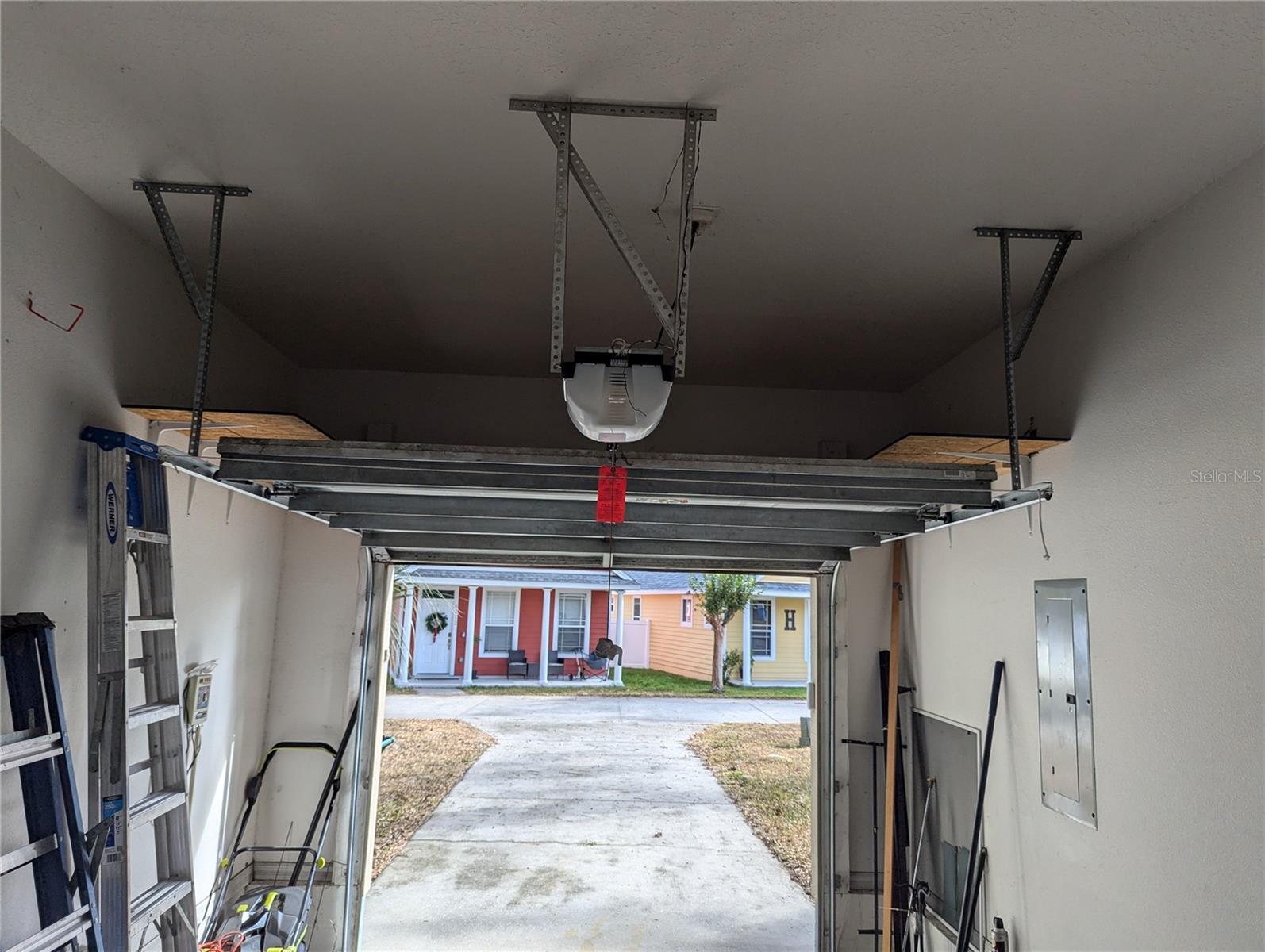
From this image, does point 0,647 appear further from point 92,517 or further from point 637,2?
point 637,2

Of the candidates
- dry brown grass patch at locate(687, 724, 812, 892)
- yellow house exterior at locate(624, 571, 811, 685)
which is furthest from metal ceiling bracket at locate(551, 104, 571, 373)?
yellow house exterior at locate(624, 571, 811, 685)

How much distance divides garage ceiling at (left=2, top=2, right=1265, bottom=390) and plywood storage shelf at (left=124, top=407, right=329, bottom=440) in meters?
0.71

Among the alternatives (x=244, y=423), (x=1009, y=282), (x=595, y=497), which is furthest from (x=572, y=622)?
(x=1009, y=282)

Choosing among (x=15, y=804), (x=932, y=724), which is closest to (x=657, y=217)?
(x=15, y=804)

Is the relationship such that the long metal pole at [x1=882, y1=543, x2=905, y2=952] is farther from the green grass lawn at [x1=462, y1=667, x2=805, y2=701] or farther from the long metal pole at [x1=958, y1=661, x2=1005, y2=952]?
the green grass lawn at [x1=462, y1=667, x2=805, y2=701]

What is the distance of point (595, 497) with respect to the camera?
3098 mm

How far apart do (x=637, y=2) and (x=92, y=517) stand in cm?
237

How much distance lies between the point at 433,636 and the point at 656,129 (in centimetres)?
1608

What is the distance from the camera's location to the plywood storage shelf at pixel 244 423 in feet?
9.32

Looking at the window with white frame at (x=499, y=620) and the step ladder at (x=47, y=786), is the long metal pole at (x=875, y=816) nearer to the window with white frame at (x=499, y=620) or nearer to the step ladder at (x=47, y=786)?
the step ladder at (x=47, y=786)

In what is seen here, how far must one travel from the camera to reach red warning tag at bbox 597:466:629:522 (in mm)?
2576

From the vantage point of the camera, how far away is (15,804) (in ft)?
7.47

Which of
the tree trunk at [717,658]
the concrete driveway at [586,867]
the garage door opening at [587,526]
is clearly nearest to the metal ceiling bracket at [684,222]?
the garage door opening at [587,526]

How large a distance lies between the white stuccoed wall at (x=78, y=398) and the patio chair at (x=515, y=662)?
13485 mm
